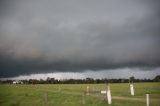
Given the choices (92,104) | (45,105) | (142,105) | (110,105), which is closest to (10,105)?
(45,105)

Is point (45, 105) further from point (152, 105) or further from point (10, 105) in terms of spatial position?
point (152, 105)

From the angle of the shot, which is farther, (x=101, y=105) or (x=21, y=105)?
(x=21, y=105)

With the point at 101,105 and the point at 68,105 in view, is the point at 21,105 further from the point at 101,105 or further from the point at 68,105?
the point at 101,105

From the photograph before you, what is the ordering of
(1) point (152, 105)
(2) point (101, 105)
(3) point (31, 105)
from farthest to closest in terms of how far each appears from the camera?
1. (3) point (31, 105)
2. (2) point (101, 105)
3. (1) point (152, 105)

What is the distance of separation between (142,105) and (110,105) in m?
3.38

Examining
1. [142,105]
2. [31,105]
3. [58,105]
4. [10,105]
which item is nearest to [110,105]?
[142,105]

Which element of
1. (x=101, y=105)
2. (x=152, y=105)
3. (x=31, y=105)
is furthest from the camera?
(x=31, y=105)

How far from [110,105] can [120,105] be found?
3.57ft

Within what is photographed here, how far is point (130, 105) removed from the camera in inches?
1188

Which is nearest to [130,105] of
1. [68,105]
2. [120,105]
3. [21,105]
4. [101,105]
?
[120,105]

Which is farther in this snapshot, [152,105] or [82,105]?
[82,105]

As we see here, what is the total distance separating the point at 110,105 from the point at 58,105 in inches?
227

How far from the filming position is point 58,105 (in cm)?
3325

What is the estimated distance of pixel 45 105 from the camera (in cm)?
3319
